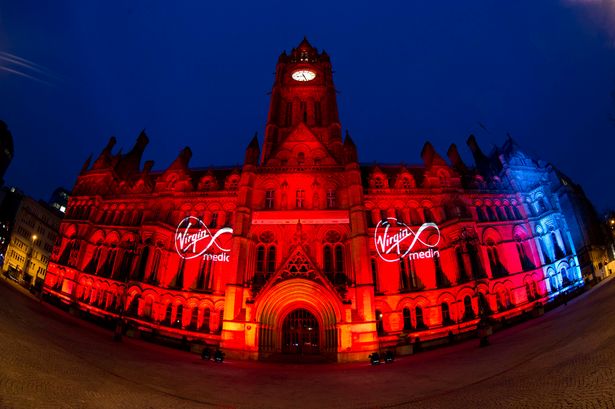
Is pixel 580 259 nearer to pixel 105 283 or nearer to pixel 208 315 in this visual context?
pixel 208 315

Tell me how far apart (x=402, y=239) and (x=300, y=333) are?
525 inches

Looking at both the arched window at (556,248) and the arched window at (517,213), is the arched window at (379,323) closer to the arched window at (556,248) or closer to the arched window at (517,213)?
the arched window at (517,213)

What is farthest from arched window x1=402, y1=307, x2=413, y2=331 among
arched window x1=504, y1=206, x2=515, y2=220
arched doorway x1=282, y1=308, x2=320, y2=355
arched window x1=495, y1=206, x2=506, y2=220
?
arched window x1=504, y1=206, x2=515, y2=220

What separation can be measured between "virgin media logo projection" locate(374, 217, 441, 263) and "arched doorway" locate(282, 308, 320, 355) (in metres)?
9.27

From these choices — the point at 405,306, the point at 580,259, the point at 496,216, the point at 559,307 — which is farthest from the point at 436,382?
the point at 580,259

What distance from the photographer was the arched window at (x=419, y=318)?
29.0 metres

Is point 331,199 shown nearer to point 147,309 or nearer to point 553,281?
point 147,309

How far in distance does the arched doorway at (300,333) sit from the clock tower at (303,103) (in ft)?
55.5

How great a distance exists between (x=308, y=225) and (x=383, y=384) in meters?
18.7

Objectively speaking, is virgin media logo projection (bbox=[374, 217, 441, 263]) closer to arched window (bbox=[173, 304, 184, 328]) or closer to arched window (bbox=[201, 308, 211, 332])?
arched window (bbox=[201, 308, 211, 332])

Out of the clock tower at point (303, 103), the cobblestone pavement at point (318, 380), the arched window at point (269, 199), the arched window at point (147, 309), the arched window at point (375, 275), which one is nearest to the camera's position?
the cobblestone pavement at point (318, 380)

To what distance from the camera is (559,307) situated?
90.0 feet

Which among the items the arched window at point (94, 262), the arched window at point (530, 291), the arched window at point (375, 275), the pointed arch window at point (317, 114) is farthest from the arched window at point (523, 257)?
the arched window at point (94, 262)

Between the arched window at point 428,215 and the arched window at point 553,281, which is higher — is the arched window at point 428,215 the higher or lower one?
the higher one
